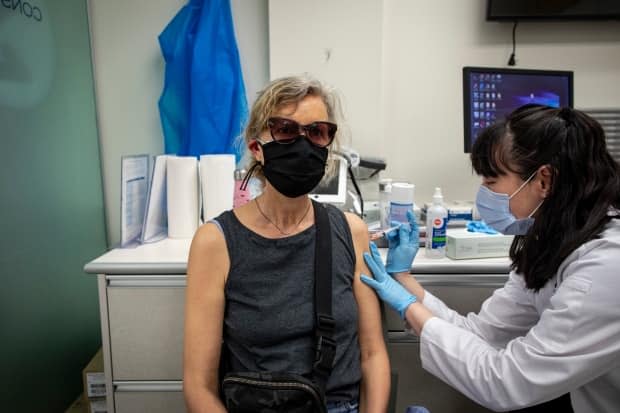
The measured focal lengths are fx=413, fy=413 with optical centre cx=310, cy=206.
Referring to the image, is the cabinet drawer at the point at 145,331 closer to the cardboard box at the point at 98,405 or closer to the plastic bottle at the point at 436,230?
the cardboard box at the point at 98,405

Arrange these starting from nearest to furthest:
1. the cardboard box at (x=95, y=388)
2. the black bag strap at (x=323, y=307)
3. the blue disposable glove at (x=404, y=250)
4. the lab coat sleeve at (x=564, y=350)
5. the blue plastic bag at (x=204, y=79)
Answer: the lab coat sleeve at (x=564, y=350) < the black bag strap at (x=323, y=307) < the blue disposable glove at (x=404, y=250) < the cardboard box at (x=95, y=388) < the blue plastic bag at (x=204, y=79)

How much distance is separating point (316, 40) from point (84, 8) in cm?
110

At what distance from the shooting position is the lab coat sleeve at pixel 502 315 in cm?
120

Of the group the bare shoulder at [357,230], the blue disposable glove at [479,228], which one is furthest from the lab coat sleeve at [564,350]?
the blue disposable glove at [479,228]

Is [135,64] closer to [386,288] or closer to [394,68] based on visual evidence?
[394,68]

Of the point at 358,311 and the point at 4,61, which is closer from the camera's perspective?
the point at 358,311

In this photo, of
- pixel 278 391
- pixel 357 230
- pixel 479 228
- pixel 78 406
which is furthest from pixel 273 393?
pixel 78 406

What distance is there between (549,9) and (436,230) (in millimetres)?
1320

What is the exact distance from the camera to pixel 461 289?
1.42 meters

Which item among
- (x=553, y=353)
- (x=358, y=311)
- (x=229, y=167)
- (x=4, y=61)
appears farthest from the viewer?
(x=229, y=167)

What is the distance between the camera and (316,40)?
1.87 meters

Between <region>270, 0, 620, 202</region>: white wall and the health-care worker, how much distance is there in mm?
958

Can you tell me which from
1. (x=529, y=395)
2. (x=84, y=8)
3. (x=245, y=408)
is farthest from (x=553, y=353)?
(x=84, y=8)

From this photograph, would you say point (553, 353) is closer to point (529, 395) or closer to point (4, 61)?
point (529, 395)
